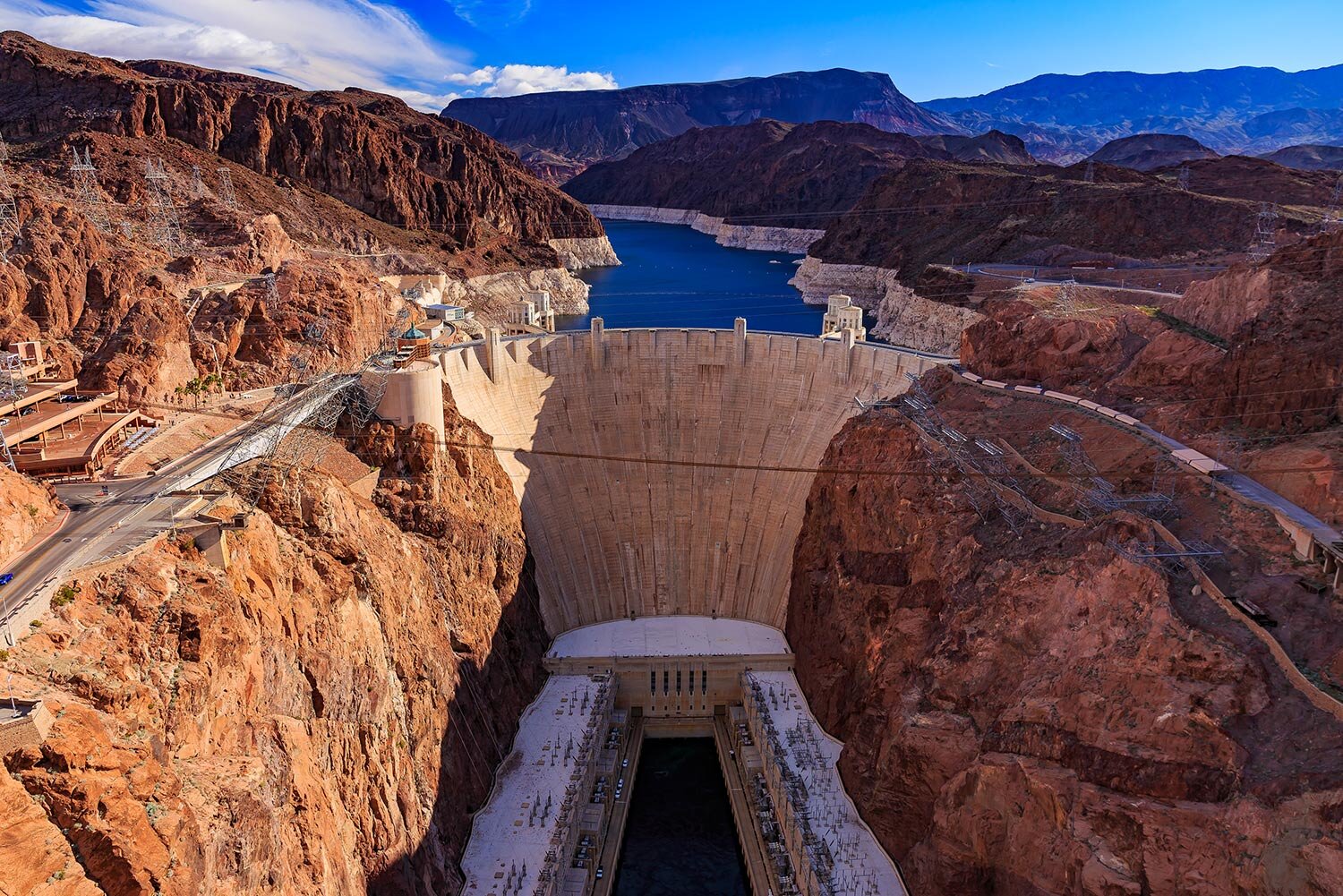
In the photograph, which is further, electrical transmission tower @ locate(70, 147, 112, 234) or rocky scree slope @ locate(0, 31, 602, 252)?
rocky scree slope @ locate(0, 31, 602, 252)

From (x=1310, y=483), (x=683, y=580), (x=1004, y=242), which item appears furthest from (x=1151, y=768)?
(x=1004, y=242)

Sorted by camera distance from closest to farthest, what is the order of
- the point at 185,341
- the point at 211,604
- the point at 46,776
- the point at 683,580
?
the point at 46,776, the point at 211,604, the point at 185,341, the point at 683,580

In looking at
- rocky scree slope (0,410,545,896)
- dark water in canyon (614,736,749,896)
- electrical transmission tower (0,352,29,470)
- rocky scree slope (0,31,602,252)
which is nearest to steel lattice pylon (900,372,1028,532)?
dark water in canyon (614,736,749,896)

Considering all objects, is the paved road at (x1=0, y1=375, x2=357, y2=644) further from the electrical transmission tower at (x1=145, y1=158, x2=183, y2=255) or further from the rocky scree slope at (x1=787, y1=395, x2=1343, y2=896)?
the electrical transmission tower at (x1=145, y1=158, x2=183, y2=255)

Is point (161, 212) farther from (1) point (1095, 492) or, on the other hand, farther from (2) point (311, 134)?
(1) point (1095, 492)

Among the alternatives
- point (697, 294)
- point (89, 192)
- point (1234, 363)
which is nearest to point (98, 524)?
point (1234, 363)

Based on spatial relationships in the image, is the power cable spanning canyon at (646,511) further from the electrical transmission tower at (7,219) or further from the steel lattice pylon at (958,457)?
the electrical transmission tower at (7,219)

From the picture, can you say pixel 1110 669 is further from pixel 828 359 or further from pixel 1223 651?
pixel 828 359
